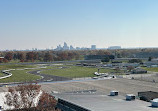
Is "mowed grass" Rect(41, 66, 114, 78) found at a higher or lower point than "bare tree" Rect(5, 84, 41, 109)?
lower

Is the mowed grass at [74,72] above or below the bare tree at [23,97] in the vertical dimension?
below

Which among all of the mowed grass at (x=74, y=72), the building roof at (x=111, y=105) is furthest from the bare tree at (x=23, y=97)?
the mowed grass at (x=74, y=72)

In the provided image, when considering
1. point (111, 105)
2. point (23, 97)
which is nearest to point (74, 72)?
point (23, 97)

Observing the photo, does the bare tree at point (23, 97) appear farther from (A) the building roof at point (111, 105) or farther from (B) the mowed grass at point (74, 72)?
(B) the mowed grass at point (74, 72)

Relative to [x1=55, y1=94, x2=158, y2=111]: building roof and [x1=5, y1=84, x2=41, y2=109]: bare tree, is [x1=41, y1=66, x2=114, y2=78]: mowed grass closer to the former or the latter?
[x1=5, y1=84, x2=41, y2=109]: bare tree

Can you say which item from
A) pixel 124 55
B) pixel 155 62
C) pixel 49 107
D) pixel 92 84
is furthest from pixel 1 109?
pixel 124 55

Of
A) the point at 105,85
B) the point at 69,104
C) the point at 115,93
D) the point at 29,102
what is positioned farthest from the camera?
the point at 105,85

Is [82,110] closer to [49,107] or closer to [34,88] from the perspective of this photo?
[49,107]

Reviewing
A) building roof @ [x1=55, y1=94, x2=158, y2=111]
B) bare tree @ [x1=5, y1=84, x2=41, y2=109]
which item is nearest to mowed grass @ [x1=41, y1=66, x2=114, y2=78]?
bare tree @ [x1=5, y1=84, x2=41, y2=109]

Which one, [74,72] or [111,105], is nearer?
[111,105]

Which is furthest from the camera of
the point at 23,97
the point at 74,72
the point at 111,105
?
the point at 74,72

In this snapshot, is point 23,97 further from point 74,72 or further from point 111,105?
point 74,72
